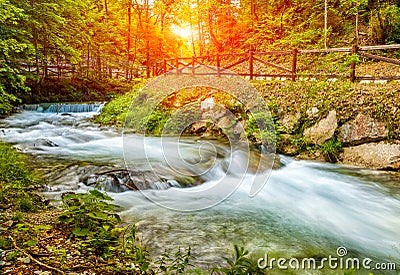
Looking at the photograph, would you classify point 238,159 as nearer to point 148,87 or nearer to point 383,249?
point 383,249

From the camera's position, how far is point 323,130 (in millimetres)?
8844

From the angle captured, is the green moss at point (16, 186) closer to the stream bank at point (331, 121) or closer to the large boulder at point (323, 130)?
the stream bank at point (331, 121)

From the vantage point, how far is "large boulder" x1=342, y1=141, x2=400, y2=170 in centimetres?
764

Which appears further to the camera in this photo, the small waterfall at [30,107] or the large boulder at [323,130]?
the small waterfall at [30,107]

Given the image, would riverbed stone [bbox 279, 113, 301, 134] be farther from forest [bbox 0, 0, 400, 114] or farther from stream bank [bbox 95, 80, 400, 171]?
forest [bbox 0, 0, 400, 114]

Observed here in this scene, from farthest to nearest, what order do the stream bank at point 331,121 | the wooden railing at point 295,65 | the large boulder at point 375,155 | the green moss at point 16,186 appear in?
the wooden railing at point 295,65 < the stream bank at point 331,121 < the large boulder at point 375,155 < the green moss at point 16,186

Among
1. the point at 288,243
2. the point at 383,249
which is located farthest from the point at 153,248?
the point at 383,249

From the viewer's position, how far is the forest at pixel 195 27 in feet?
44.0

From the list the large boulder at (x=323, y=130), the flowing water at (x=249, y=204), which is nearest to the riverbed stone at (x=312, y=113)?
the large boulder at (x=323, y=130)

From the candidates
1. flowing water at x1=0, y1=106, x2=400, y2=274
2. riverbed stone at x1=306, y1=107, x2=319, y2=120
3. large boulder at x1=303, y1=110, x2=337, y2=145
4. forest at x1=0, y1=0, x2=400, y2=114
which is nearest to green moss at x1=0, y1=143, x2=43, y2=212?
flowing water at x1=0, y1=106, x2=400, y2=274

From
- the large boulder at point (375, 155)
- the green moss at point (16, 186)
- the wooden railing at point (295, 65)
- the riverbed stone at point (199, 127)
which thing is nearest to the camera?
the green moss at point (16, 186)

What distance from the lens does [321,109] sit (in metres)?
9.15

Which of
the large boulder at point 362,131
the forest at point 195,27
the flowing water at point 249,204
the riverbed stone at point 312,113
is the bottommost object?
the flowing water at point 249,204

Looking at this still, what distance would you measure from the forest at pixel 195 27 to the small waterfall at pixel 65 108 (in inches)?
41.6
